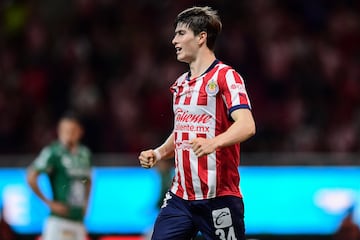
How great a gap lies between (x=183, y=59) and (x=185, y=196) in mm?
872

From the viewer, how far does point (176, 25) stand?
6609mm

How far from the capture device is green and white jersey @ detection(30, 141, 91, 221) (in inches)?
381

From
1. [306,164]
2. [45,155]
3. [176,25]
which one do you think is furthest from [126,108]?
[176,25]

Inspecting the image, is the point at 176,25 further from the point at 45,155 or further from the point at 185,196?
the point at 45,155

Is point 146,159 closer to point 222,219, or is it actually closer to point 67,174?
point 222,219

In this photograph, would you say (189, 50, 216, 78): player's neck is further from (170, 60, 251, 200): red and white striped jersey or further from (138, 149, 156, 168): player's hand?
(138, 149, 156, 168): player's hand

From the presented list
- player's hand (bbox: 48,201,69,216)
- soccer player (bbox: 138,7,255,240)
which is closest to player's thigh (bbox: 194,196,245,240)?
soccer player (bbox: 138,7,255,240)

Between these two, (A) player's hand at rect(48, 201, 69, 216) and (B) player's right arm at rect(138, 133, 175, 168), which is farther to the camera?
(A) player's hand at rect(48, 201, 69, 216)

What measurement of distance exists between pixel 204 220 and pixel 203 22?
49.2 inches

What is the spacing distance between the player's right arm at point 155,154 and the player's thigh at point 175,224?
29 cm

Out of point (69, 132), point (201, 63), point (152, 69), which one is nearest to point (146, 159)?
point (201, 63)

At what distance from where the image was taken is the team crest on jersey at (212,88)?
634 cm

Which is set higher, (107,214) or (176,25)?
(176,25)

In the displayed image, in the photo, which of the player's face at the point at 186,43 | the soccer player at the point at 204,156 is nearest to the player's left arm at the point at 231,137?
the soccer player at the point at 204,156
